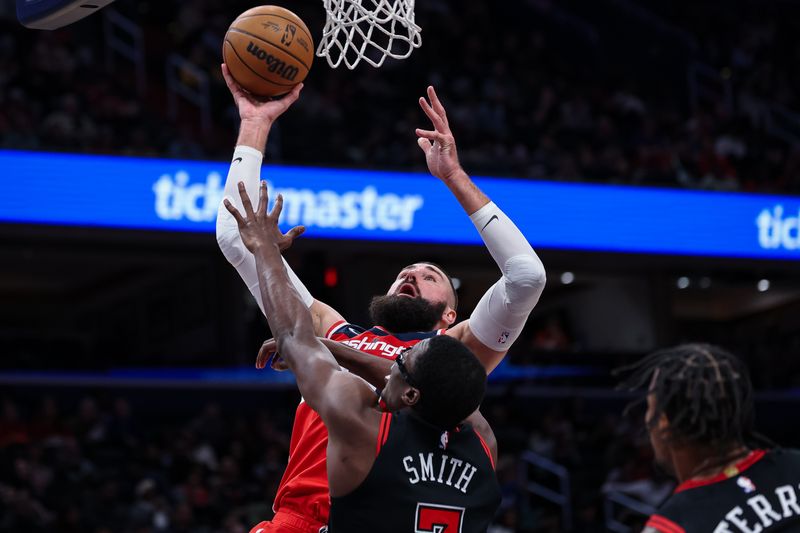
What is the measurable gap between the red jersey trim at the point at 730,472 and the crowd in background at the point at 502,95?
33.6ft

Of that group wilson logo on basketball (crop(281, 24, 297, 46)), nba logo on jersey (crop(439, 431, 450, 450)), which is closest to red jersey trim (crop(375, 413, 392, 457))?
nba logo on jersey (crop(439, 431, 450, 450))

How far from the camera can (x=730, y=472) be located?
8.88 ft

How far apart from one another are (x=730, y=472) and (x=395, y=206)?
34.0ft

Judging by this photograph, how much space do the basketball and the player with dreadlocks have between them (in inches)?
86.1

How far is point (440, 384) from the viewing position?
3221 mm

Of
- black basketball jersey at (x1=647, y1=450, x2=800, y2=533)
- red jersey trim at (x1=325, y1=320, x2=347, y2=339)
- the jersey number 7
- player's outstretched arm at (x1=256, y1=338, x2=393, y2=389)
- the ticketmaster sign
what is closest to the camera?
black basketball jersey at (x1=647, y1=450, x2=800, y2=533)

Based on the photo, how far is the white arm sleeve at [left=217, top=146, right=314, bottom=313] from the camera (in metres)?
4.24

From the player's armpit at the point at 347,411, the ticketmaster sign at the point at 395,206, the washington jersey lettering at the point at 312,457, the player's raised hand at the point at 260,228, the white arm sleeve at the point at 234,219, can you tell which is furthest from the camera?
the ticketmaster sign at the point at 395,206

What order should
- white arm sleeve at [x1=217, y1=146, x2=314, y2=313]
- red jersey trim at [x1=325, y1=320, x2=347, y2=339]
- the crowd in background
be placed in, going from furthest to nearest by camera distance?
the crowd in background, red jersey trim at [x1=325, y1=320, x2=347, y2=339], white arm sleeve at [x1=217, y1=146, x2=314, y2=313]

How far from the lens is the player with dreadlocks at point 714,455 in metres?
2.64

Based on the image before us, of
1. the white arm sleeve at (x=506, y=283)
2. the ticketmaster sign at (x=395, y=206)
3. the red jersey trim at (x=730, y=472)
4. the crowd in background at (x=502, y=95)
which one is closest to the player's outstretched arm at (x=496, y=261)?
the white arm sleeve at (x=506, y=283)

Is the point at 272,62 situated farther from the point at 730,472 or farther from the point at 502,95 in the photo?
the point at 502,95

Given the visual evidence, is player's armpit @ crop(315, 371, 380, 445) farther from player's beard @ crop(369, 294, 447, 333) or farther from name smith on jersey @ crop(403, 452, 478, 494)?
player's beard @ crop(369, 294, 447, 333)

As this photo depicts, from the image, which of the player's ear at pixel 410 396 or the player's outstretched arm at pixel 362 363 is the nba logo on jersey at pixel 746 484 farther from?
the player's outstretched arm at pixel 362 363
